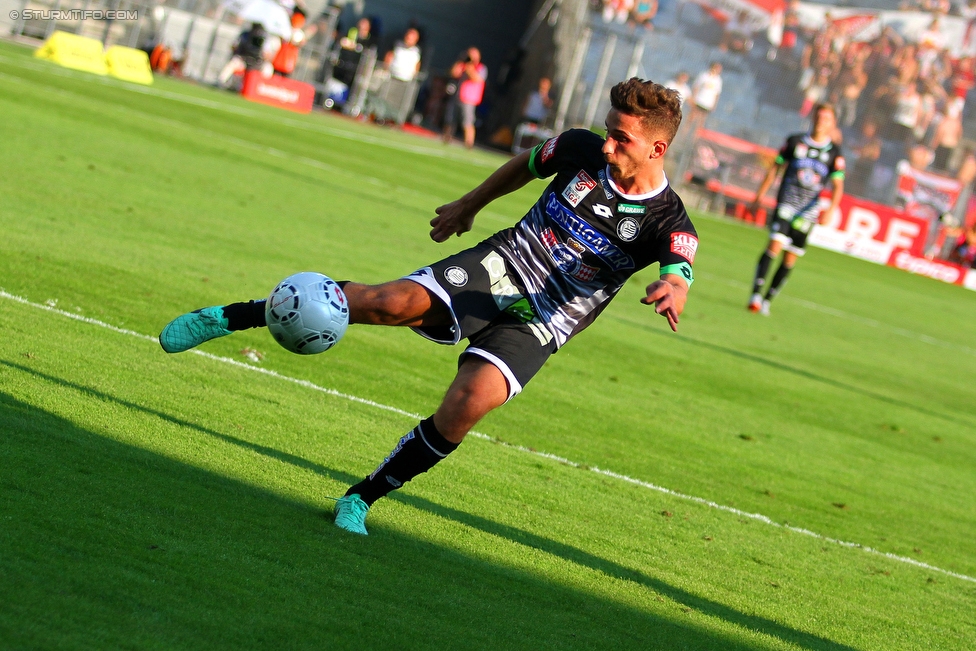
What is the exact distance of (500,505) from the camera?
239 inches

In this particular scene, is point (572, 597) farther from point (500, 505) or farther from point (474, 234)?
point (474, 234)

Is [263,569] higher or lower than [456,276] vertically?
lower

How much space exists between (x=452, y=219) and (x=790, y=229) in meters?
11.8

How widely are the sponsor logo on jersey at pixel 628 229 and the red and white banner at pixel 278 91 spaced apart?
25.3m

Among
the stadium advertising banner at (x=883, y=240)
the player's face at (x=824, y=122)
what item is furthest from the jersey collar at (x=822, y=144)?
the stadium advertising banner at (x=883, y=240)

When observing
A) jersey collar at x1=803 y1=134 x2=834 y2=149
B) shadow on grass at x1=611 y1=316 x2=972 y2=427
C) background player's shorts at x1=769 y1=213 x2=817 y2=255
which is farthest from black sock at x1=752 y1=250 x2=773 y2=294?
shadow on grass at x1=611 y1=316 x2=972 y2=427

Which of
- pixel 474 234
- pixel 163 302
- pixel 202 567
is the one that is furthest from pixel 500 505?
pixel 474 234

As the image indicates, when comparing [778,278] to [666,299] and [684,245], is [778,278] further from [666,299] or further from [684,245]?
[666,299]

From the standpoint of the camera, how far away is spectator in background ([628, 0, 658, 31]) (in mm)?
36031

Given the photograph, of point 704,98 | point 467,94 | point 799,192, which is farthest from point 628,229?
point 704,98

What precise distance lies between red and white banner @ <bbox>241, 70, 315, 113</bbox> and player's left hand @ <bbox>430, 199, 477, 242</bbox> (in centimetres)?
2473

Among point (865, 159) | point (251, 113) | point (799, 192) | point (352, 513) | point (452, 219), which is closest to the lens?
point (352, 513)

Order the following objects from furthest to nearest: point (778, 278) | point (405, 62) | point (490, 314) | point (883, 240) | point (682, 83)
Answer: point (682, 83) → point (405, 62) → point (883, 240) → point (778, 278) → point (490, 314)

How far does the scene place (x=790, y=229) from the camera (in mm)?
16703
